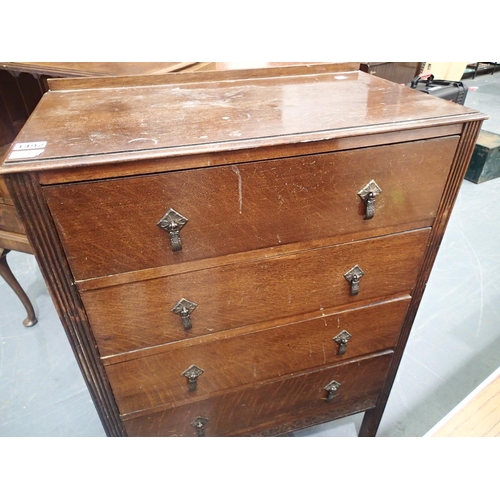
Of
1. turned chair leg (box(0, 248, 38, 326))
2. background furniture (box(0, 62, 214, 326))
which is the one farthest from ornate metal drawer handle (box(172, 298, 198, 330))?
turned chair leg (box(0, 248, 38, 326))

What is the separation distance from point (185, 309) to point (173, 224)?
234mm

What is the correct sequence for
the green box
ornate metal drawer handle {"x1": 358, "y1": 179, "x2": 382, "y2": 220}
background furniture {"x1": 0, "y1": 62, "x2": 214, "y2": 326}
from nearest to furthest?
ornate metal drawer handle {"x1": 358, "y1": 179, "x2": 382, "y2": 220} → background furniture {"x1": 0, "y1": 62, "x2": 214, "y2": 326} → the green box

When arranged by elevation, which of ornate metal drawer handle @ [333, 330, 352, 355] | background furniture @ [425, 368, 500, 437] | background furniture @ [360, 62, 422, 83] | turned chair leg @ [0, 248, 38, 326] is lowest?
turned chair leg @ [0, 248, 38, 326]

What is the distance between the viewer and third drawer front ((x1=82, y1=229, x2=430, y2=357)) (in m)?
0.87

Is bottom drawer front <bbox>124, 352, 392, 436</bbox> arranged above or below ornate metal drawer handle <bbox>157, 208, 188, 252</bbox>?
below

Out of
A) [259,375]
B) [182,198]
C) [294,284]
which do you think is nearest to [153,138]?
[182,198]

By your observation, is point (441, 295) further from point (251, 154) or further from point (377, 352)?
point (251, 154)

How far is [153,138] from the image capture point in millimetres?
748

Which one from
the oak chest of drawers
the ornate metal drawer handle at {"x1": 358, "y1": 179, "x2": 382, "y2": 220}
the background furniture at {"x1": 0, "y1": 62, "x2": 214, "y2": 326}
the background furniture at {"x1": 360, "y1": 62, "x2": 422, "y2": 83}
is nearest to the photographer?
the oak chest of drawers

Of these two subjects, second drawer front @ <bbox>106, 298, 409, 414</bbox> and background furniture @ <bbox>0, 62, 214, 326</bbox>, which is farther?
background furniture @ <bbox>0, 62, 214, 326</bbox>

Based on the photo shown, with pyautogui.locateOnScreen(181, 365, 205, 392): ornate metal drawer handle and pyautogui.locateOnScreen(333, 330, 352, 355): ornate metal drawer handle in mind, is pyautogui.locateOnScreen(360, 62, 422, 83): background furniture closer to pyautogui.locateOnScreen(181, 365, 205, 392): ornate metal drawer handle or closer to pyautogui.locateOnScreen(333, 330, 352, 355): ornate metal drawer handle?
pyautogui.locateOnScreen(333, 330, 352, 355): ornate metal drawer handle

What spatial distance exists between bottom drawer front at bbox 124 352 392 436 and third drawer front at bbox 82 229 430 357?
0.91 feet

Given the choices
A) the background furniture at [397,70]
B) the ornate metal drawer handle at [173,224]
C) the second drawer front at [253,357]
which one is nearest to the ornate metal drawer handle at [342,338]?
the second drawer front at [253,357]

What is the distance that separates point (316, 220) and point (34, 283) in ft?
6.18
